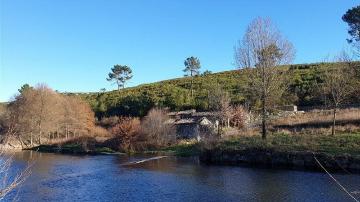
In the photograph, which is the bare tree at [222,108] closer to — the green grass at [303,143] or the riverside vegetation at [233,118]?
the riverside vegetation at [233,118]

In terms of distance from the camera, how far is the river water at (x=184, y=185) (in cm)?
2394

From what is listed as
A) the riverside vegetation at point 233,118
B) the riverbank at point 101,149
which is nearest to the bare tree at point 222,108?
the riverside vegetation at point 233,118

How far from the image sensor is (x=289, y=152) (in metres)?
36.6

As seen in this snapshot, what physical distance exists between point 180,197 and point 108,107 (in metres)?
77.5

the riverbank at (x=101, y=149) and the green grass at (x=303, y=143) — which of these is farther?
the riverbank at (x=101, y=149)

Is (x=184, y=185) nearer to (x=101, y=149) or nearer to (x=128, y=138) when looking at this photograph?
(x=128, y=138)

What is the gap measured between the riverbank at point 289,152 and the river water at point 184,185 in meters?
2.89

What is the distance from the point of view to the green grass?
116ft

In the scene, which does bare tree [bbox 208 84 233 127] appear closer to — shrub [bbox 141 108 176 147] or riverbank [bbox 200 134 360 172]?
shrub [bbox 141 108 176 147]

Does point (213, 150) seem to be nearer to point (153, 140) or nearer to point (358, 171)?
point (358, 171)

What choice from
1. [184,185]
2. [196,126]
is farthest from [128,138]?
[184,185]

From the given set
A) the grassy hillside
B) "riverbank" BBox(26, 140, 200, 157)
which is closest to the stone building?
"riverbank" BBox(26, 140, 200, 157)

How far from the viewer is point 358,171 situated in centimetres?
3075

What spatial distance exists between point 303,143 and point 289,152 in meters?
2.52
